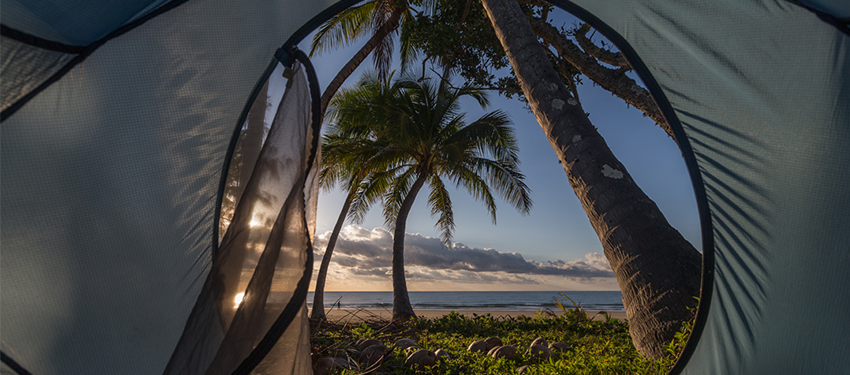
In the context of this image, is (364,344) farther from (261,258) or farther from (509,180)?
(509,180)

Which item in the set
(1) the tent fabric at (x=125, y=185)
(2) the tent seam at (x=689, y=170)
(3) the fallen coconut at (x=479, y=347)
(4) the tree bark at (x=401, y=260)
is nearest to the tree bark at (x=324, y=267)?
(4) the tree bark at (x=401, y=260)

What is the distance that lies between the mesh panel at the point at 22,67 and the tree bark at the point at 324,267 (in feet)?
23.9

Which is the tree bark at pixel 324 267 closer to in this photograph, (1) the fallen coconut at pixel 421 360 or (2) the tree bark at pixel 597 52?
(1) the fallen coconut at pixel 421 360

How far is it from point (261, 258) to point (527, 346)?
2.65 m

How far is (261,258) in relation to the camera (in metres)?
1.50

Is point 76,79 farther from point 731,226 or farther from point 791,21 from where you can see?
point 791,21

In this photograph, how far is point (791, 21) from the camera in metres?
1.46

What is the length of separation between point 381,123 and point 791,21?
7438 millimetres

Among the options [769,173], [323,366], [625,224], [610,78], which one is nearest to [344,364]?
[323,366]

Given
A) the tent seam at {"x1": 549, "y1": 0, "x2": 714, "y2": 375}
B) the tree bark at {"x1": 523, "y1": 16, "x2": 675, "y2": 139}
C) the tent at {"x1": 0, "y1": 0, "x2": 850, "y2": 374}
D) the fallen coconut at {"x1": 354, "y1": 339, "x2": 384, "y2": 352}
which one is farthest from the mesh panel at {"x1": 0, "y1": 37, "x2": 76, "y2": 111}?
the tree bark at {"x1": 523, "y1": 16, "x2": 675, "y2": 139}

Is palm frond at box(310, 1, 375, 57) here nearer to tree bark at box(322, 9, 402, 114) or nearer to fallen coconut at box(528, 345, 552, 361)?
tree bark at box(322, 9, 402, 114)

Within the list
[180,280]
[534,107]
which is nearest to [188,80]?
[180,280]

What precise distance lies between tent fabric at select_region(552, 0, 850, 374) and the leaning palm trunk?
12.3 inches

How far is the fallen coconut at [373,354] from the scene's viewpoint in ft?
9.61
